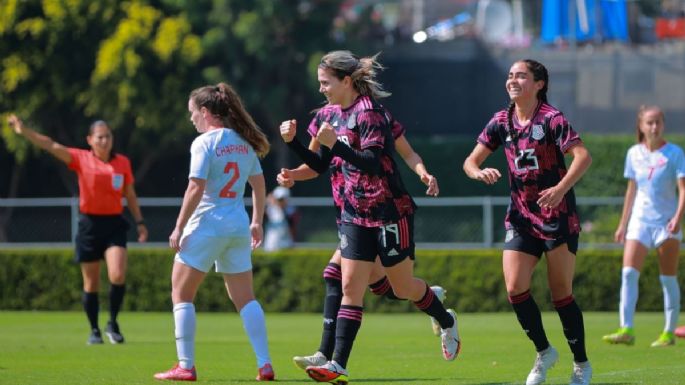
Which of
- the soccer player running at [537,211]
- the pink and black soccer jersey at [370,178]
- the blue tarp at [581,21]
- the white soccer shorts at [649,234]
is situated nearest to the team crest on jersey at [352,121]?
the pink and black soccer jersey at [370,178]

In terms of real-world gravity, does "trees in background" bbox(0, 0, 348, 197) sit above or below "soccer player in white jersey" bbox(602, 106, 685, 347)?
above

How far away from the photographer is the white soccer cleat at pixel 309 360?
8.42 meters

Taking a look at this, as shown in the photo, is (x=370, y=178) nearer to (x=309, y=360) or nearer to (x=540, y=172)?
(x=540, y=172)

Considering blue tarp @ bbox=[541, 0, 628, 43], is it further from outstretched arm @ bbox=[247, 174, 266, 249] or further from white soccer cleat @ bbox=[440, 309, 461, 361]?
outstretched arm @ bbox=[247, 174, 266, 249]

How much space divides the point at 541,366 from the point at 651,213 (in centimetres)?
414

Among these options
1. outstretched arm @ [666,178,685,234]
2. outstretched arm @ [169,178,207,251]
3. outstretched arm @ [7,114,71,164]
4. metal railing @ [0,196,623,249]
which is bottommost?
metal railing @ [0,196,623,249]

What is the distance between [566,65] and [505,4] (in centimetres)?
574

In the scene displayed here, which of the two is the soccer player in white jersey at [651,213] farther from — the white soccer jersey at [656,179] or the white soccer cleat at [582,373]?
the white soccer cleat at [582,373]

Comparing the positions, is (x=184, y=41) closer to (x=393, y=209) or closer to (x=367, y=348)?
(x=367, y=348)

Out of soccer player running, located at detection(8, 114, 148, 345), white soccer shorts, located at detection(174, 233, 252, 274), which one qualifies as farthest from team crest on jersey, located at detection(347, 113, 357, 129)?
soccer player running, located at detection(8, 114, 148, 345)

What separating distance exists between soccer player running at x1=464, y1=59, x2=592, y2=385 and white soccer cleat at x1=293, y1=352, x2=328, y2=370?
1289mm

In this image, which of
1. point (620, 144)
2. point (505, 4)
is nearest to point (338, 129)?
point (620, 144)

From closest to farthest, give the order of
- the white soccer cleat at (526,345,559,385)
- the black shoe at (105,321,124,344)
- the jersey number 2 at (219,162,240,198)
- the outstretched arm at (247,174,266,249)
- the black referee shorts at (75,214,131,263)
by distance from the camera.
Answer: the white soccer cleat at (526,345,559,385) < the jersey number 2 at (219,162,240,198) < the outstretched arm at (247,174,266,249) < the black referee shorts at (75,214,131,263) < the black shoe at (105,321,124,344)

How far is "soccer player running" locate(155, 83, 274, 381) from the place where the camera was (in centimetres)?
920
